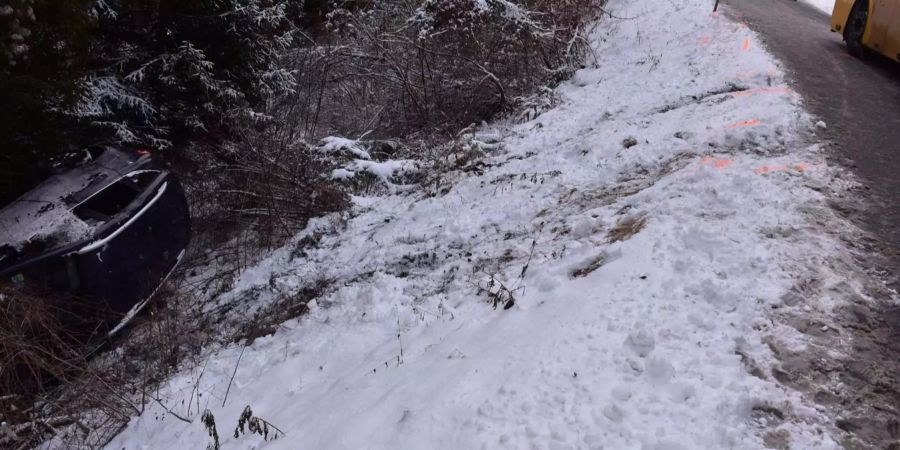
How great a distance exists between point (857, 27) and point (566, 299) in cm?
908

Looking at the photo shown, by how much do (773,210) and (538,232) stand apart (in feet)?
7.31

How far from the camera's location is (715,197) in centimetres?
539

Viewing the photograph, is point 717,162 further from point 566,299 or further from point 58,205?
point 58,205

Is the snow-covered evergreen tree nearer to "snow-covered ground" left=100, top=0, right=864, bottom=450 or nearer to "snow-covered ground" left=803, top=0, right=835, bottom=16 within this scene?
"snow-covered ground" left=100, top=0, right=864, bottom=450

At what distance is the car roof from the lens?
5.12m

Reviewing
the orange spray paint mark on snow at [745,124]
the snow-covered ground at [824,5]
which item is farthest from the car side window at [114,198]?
the snow-covered ground at [824,5]

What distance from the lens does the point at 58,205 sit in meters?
5.46

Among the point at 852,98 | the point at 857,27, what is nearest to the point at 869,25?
the point at 857,27

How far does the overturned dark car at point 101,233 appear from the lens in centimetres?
503

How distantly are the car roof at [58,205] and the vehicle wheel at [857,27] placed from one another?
11367 millimetres

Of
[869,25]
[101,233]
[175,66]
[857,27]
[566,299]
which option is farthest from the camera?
[857,27]

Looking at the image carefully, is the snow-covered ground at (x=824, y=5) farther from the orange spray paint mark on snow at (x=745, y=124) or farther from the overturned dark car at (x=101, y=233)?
the overturned dark car at (x=101, y=233)

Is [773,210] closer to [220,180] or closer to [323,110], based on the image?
[220,180]

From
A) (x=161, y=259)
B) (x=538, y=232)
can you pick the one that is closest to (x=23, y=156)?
(x=161, y=259)
